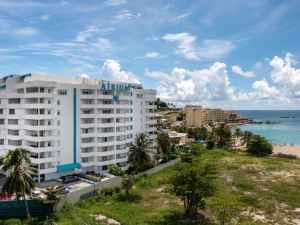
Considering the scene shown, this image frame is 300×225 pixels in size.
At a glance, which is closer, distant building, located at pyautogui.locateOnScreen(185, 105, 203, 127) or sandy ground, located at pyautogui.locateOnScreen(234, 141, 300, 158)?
sandy ground, located at pyautogui.locateOnScreen(234, 141, 300, 158)

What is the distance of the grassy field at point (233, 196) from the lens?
40594mm

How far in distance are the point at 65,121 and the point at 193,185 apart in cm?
2820

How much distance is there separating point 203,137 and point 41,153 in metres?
81.2

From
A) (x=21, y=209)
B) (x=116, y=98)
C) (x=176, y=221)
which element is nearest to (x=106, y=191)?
(x=21, y=209)

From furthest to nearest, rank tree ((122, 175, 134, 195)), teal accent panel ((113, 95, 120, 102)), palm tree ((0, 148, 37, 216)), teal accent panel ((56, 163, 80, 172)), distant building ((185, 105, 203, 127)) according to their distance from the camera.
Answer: distant building ((185, 105, 203, 127)) → teal accent panel ((113, 95, 120, 102)) → teal accent panel ((56, 163, 80, 172)) → tree ((122, 175, 134, 195)) → palm tree ((0, 148, 37, 216))

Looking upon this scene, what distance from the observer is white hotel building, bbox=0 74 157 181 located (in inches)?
2115

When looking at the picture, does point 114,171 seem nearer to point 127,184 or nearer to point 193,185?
point 127,184

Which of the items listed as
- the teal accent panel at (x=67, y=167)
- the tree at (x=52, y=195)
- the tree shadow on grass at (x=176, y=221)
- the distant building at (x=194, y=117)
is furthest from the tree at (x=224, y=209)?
the distant building at (x=194, y=117)

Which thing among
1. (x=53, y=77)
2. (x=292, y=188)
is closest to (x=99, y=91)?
(x=53, y=77)

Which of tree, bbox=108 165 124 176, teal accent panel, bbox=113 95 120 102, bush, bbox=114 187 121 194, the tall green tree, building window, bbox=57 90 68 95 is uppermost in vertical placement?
building window, bbox=57 90 68 95

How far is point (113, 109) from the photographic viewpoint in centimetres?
6312

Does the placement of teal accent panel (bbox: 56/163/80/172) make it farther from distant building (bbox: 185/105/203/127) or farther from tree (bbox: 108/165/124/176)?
distant building (bbox: 185/105/203/127)

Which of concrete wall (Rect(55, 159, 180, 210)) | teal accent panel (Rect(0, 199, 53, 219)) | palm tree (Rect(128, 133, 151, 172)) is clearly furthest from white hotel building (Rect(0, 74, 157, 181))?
teal accent panel (Rect(0, 199, 53, 219))

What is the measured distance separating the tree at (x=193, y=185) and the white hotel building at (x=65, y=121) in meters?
22.6
